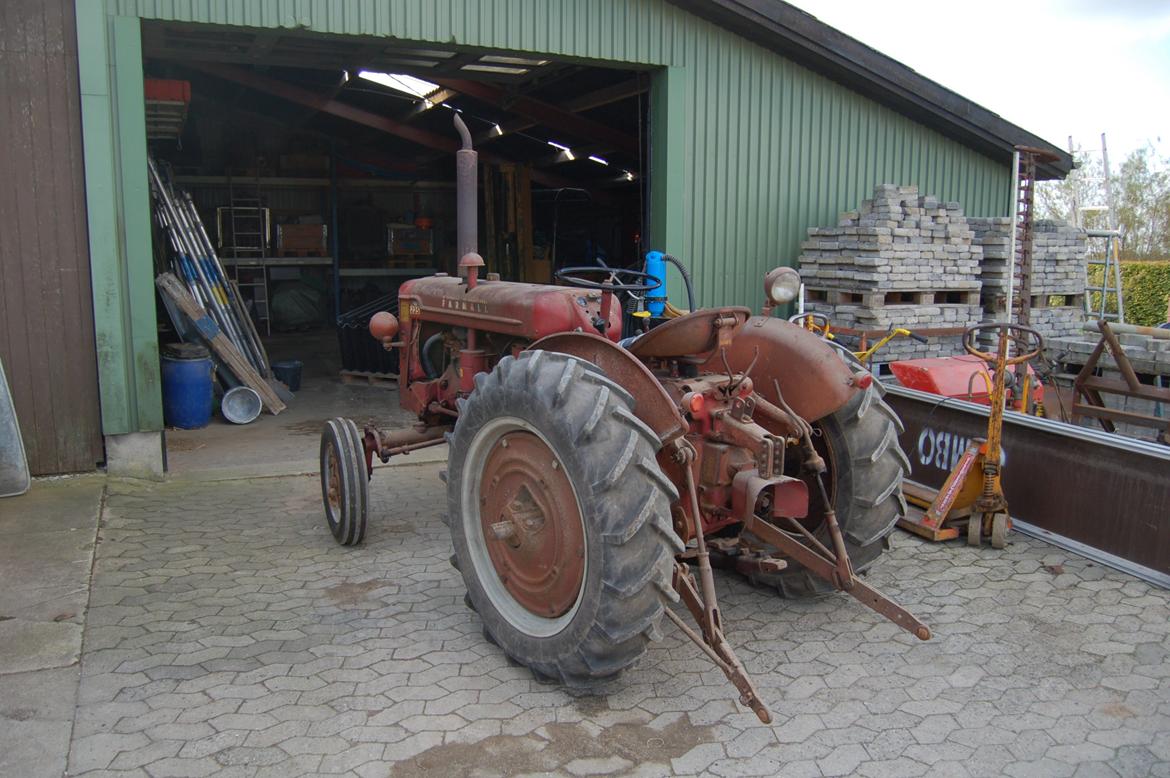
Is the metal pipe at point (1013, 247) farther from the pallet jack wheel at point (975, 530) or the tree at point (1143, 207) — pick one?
the tree at point (1143, 207)

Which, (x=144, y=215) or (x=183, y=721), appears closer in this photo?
(x=183, y=721)

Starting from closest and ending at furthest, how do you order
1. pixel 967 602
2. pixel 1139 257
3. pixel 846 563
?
pixel 846 563 < pixel 967 602 < pixel 1139 257

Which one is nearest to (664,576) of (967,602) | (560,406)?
(560,406)

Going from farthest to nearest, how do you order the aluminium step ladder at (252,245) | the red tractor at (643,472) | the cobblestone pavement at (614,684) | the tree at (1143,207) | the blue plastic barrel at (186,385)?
the tree at (1143,207) → the aluminium step ladder at (252,245) → the blue plastic barrel at (186,385) → the red tractor at (643,472) → the cobblestone pavement at (614,684)

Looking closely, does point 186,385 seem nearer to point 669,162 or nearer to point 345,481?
point 345,481

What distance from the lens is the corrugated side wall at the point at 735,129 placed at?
23.3ft

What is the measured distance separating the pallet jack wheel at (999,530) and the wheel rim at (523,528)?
2804 mm

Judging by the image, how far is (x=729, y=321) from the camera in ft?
12.1

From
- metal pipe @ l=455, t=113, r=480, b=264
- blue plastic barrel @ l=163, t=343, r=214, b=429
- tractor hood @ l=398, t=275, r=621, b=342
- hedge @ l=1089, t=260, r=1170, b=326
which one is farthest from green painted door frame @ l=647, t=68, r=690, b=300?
hedge @ l=1089, t=260, r=1170, b=326

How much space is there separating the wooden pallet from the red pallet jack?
21.7 feet

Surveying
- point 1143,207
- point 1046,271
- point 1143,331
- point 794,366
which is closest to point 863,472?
point 794,366

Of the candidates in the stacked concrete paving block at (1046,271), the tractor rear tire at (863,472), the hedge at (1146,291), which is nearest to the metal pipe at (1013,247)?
the stacked concrete paving block at (1046,271)

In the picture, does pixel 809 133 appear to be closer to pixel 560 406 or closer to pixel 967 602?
pixel 967 602

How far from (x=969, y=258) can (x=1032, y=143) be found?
175 cm
